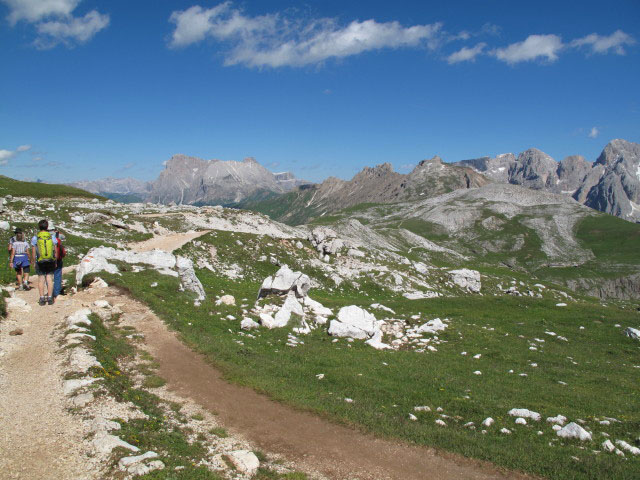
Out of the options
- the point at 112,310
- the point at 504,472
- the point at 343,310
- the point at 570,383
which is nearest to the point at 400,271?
the point at 343,310

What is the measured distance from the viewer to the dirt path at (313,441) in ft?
37.1

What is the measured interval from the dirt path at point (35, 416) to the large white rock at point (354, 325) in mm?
→ 17115

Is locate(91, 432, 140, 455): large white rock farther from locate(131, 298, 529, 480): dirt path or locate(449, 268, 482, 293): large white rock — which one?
locate(449, 268, 482, 293): large white rock

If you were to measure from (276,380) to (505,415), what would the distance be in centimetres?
1008

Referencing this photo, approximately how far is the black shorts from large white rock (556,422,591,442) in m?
27.1

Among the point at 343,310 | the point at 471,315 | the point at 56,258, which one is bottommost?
the point at 471,315

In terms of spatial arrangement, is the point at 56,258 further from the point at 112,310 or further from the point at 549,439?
the point at 549,439

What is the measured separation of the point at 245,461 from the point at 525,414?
11.6m

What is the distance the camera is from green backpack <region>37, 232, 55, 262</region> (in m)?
Answer: 21.2

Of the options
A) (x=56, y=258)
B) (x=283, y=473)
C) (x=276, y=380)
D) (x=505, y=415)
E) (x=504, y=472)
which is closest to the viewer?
(x=283, y=473)

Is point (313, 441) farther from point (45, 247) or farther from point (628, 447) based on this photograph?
point (45, 247)

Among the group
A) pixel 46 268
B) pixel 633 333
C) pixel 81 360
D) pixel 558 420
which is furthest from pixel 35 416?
pixel 633 333

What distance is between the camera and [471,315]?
3838 centimetres

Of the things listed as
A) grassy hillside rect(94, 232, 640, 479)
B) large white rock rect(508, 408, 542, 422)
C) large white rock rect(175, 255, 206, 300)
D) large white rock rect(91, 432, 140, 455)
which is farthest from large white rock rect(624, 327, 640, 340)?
large white rock rect(91, 432, 140, 455)
